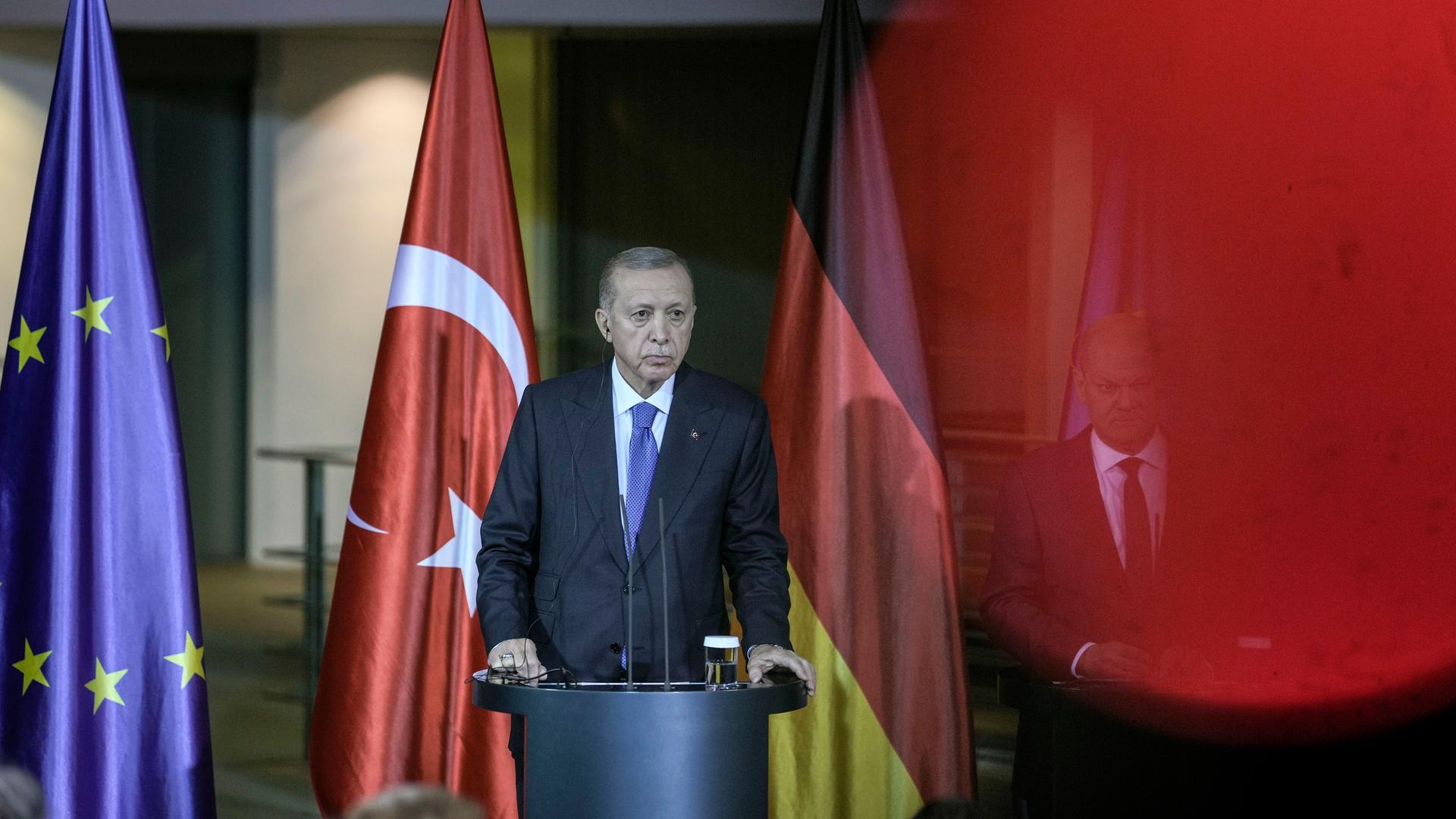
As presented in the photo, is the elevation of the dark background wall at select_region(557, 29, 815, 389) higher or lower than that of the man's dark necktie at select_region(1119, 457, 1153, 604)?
higher

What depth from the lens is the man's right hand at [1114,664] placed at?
7.07 ft

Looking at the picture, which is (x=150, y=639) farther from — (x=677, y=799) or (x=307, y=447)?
(x=307, y=447)

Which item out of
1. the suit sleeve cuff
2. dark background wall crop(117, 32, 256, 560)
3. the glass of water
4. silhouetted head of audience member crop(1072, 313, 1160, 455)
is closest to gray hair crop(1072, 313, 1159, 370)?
silhouetted head of audience member crop(1072, 313, 1160, 455)

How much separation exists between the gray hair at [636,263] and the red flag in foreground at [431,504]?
0.87m

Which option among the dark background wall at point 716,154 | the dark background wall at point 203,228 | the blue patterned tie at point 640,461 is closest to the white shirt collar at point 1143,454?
the blue patterned tie at point 640,461

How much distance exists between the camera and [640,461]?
2369 mm

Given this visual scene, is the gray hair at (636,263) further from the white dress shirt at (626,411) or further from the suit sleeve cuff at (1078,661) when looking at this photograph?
the suit sleeve cuff at (1078,661)

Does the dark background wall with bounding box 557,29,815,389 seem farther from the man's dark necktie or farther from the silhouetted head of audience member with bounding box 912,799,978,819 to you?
the silhouetted head of audience member with bounding box 912,799,978,819

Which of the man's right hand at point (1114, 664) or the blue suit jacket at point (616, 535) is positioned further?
the blue suit jacket at point (616, 535)

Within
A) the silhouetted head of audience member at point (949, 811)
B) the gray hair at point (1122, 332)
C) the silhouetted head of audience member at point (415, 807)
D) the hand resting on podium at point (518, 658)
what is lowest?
the silhouetted head of audience member at point (949, 811)

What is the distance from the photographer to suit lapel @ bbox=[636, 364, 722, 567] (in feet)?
7.55

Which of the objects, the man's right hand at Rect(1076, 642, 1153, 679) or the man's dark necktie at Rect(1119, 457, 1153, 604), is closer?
the man's right hand at Rect(1076, 642, 1153, 679)

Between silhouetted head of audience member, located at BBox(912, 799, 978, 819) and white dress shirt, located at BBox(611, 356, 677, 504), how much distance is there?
90cm

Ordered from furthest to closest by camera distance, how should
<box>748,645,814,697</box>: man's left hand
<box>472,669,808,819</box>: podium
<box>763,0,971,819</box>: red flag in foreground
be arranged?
<box>763,0,971,819</box>: red flag in foreground → <box>748,645,814,697</box>: man's left hand → <box>472,669,808,819</box>: podium
